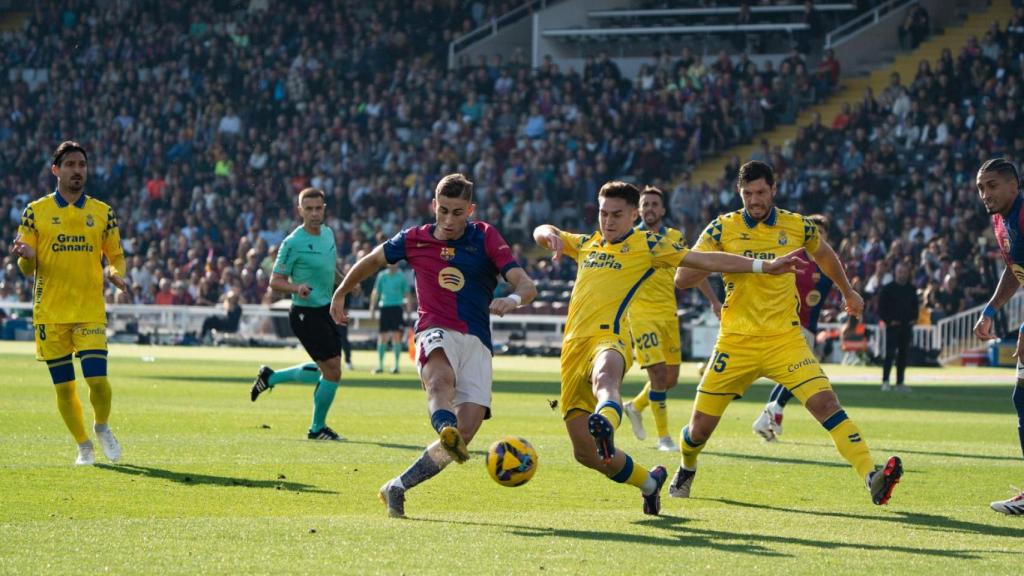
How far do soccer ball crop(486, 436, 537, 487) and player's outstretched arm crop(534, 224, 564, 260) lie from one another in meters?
1.59

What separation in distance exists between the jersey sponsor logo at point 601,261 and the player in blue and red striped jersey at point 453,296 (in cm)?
71

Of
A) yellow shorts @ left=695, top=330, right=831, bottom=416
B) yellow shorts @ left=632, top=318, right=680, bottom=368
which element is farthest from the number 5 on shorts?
yellow shorts @ left=632, top=318, right=680, bottom=368

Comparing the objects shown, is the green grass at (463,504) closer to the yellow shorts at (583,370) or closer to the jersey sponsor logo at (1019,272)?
the yellow shorts at (583,370)

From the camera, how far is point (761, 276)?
11.1 meters

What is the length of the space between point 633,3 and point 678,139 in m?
7.79

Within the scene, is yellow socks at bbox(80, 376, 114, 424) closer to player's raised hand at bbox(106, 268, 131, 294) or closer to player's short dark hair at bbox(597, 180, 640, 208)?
player's raised hand at bbox(106, 268, 131, 294)

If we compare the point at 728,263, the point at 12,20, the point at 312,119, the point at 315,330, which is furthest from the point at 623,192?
the point at 12,20

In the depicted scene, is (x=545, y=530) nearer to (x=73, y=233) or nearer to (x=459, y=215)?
(x=459, y=215)

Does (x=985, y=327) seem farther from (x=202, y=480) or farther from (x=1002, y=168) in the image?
(x=202, y=480)

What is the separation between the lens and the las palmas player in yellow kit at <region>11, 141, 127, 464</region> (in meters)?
12.8

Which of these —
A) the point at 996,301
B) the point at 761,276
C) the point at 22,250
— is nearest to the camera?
the point at 761,276

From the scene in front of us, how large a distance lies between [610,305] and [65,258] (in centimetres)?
475

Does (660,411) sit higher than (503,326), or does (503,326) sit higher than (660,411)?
(660,411)

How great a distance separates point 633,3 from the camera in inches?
1934
